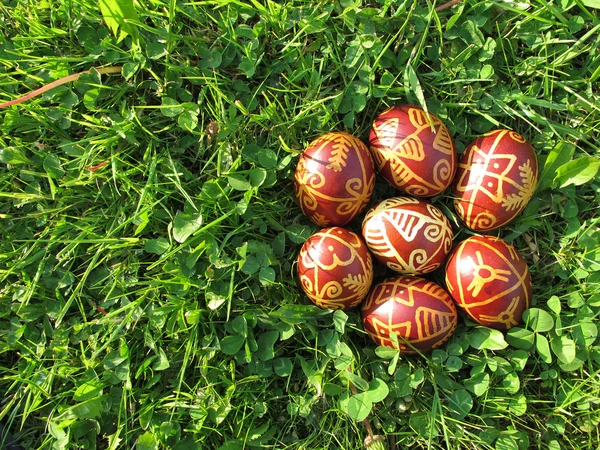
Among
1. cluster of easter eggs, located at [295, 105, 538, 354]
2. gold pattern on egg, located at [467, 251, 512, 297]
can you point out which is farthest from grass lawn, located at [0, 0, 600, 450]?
gold pattern on egg, located at [467, 251, 512, 297]

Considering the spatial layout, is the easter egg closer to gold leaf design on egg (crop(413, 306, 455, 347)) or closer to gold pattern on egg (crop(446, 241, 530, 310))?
gold leaf design on egg (crop(413, 306, 455, 347))

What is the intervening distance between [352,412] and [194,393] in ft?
2.32

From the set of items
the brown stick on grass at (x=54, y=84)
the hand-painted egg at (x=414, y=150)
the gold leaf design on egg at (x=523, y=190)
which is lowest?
the gold leaf design on egg at (x=523, y=190)

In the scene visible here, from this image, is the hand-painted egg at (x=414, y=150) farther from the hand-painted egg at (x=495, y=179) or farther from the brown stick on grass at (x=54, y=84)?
the brown stick on grass at (x=54, y=84)

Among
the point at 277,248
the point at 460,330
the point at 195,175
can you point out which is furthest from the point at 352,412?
the point at 195,175

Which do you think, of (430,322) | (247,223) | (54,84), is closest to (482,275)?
(430,322)

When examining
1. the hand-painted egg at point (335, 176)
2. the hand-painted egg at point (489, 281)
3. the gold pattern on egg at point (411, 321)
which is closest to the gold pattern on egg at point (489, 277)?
the hand-painted egg at point (489, 281)

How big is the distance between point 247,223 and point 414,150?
0.82 metres

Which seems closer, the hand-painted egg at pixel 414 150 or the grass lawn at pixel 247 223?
the hand-painted egg at pixel 414 150

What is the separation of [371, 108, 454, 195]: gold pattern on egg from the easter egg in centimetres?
34

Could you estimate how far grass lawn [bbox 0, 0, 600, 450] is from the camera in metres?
2.27

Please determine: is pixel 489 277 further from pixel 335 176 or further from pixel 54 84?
pixel 54 84

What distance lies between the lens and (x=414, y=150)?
7.00 feet

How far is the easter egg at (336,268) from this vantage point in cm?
211
